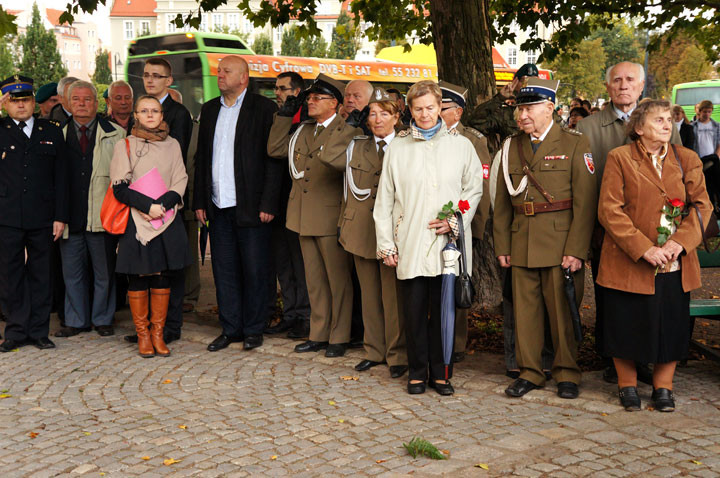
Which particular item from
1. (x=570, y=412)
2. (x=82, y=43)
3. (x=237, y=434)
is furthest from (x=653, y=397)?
(x=82, y=43)

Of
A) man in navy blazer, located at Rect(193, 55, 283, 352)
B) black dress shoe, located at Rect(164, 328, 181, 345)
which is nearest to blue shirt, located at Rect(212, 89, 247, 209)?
man in navy blazer, located at Rect(193, 55, 283, 352)

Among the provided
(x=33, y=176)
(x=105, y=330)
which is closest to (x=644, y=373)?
(x=105, y=330)

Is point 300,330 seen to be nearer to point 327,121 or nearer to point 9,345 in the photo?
point 327,121

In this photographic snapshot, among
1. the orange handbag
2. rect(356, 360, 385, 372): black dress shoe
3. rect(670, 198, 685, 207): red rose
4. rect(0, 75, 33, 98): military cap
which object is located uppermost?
rect(0, 75, 33, 98): military cap

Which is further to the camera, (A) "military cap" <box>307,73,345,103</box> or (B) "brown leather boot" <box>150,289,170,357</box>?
(B) "brown leather boot" <box>150,289,170,357</box>

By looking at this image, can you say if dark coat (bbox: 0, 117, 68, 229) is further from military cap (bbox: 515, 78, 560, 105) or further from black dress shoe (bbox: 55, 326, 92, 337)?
military cap (bbox: 515, 78, 560, 105)

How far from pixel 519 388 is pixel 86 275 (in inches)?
169

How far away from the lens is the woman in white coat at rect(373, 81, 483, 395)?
5566mm

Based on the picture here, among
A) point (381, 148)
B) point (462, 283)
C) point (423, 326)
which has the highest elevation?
point (381, 148)

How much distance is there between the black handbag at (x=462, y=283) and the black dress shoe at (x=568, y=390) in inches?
31.8

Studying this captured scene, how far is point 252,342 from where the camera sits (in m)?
7.07

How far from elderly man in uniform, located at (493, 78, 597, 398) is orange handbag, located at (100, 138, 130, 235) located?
3037 millimetres

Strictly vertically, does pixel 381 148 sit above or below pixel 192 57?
below

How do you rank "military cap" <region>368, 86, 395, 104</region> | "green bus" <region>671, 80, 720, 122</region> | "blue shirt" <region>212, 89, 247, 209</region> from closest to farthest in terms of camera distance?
"military cap" <region>368, 86, 395, 104</region> → "blue shirt" <region>212, 89, 247, 209</region> → "green bus" <region>671, 80, 720, 122</region>
